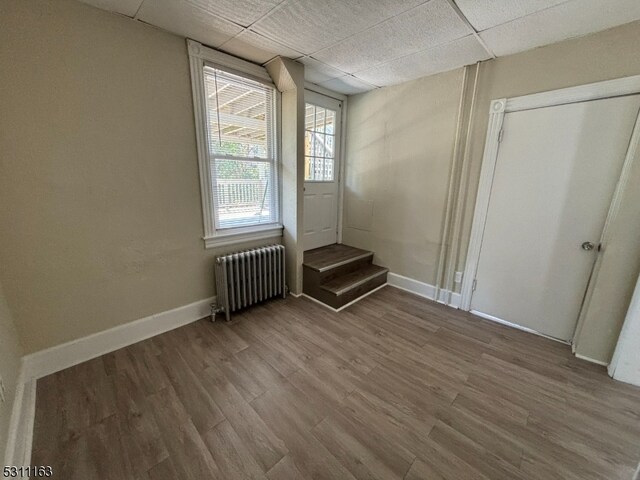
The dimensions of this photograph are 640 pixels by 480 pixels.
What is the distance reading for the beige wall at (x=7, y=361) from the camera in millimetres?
1197

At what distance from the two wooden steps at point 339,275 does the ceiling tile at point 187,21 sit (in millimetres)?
2262

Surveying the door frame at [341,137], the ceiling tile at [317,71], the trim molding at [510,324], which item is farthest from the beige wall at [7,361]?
the trim molding at [510,324]

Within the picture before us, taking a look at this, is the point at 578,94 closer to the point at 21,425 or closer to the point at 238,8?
→ the point at 238,8

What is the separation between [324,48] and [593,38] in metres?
2.04

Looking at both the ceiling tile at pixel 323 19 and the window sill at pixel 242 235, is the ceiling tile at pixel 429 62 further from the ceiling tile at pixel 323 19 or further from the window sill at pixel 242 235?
the window sill at pixel 242 235

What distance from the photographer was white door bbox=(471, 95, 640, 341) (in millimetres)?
1927

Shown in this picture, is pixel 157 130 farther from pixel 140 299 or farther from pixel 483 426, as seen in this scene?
pixel 483 426

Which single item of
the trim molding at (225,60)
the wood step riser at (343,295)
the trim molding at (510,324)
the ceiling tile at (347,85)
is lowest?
the trim molding at (510,324)

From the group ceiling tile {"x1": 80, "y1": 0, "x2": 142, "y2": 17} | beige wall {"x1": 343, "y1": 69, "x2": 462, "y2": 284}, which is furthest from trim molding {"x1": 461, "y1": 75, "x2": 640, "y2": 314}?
ceiling tile {"x1": 80, "y1": 0, "x2": 142, "y2": 17}

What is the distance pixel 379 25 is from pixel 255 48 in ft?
3.51

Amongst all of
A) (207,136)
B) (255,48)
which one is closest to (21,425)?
(207,136)

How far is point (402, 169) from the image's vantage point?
3.09 meters

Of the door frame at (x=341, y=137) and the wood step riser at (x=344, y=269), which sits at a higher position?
the door frame at (x=341, y=137)

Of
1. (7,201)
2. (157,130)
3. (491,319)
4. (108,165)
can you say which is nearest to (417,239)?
(491,319)
